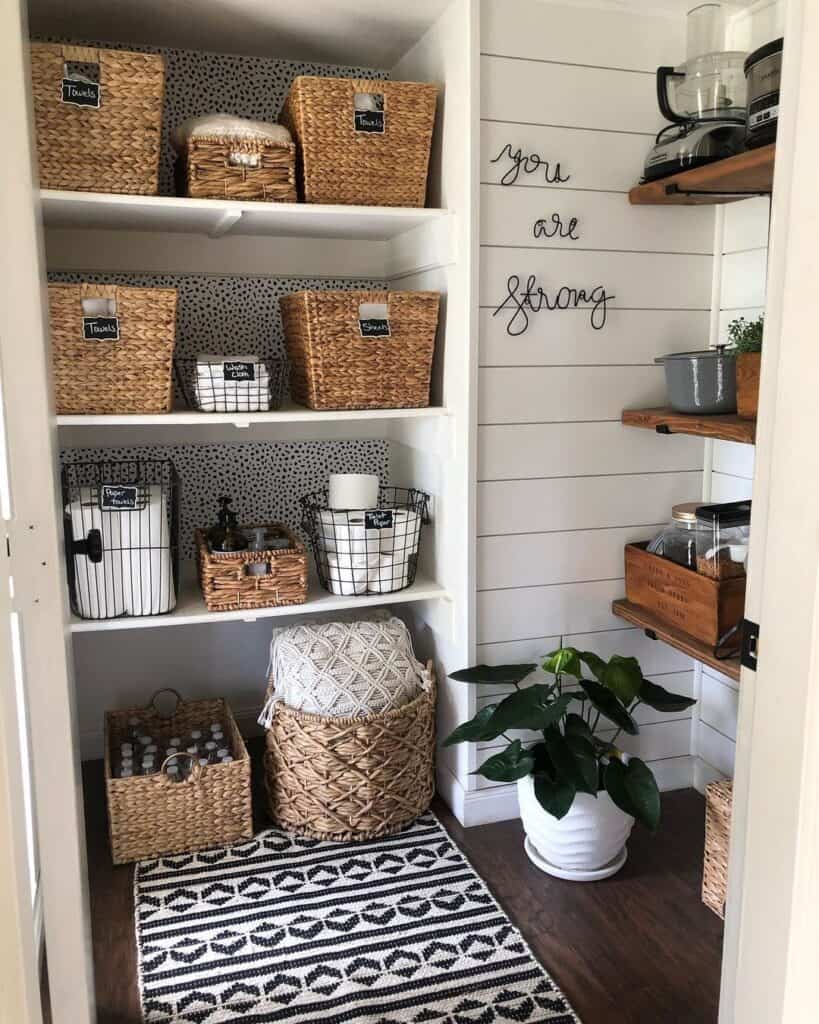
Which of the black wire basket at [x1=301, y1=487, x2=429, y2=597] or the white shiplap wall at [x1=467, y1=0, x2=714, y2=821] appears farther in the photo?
the black wire basket at [x1=301, y1=487, x2=429, y2=597]

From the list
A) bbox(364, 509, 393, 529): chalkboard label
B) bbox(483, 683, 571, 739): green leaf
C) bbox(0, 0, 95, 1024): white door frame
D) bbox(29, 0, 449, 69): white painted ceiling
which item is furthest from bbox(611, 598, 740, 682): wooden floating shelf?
bbox(29, 0, 449, 69): white painted ceiling

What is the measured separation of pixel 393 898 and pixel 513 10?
202cm

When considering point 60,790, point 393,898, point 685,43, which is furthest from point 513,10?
point 393,898

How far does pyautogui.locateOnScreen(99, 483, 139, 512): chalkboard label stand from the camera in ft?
6.97

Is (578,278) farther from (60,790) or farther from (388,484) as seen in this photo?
(60,790)

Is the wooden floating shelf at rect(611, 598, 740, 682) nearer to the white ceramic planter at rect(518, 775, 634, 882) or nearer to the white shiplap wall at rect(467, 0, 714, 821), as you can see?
the white shiplap wall at rect(467, 0, 714, 821)

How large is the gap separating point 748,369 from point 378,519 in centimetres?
93

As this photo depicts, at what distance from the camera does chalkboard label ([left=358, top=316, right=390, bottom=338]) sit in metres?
2.22

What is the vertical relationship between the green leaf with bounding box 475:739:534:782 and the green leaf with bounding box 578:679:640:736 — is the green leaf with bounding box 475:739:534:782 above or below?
below

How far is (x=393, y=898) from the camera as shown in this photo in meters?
2.09

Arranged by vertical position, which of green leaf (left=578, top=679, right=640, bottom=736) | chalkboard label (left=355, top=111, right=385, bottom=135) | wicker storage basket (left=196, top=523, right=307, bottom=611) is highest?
chalkboard label (left=355, top=111, right=385, bottom=135)

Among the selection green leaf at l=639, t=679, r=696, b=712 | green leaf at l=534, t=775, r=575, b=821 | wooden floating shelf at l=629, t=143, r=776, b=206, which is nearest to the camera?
wooden floating shelf at l=629, t=143, r=776, b=206

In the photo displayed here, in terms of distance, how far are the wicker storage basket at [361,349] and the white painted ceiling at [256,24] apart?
0.64 metres

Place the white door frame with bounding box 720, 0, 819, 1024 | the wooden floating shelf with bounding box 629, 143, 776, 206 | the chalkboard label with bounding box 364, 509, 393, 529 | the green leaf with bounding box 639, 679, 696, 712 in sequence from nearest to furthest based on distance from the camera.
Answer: the white door frame with bounding box 720, 0, 819, 1024
the wooden floating shelf with bounding box 629, 143, 776, 206
the green leaf with bounding box 639, 679, 696, 712
the chalkboard label with bounding box 364, 509, 393, 529
